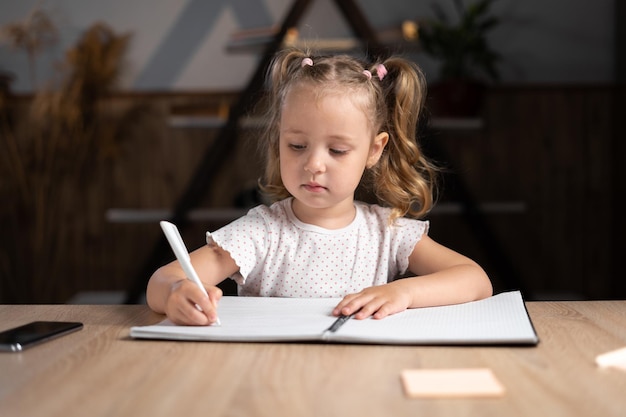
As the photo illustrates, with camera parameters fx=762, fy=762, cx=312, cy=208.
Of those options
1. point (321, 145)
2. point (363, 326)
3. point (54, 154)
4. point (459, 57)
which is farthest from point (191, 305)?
point (54, 154)

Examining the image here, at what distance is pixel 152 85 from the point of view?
3.80m

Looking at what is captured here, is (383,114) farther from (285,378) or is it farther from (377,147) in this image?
(285,378)

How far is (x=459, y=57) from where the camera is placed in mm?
3455

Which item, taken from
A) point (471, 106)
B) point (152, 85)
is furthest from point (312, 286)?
point (152, 85)

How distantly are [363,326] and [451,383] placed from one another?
237 mm

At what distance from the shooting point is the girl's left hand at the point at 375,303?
A: 3.05 feet

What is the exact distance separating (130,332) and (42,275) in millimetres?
3188

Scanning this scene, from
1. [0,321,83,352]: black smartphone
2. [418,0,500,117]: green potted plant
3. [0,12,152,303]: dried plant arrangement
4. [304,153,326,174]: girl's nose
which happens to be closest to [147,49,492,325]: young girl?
[304,153,326,174]: girl's nose

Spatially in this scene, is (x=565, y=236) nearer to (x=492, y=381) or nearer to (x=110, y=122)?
(x=110, y=122)

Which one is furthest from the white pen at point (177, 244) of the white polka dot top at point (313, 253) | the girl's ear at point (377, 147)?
the girl's ear at point (377, 147)

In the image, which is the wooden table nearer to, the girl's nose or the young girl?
the young girl

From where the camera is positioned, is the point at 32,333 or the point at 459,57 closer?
the point at 32,333

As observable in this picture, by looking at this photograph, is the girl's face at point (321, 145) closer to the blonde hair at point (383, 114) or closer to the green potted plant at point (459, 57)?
the blonde hair at point (383, 114)

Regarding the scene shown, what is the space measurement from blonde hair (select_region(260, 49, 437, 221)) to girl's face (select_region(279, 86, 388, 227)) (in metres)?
0.06
